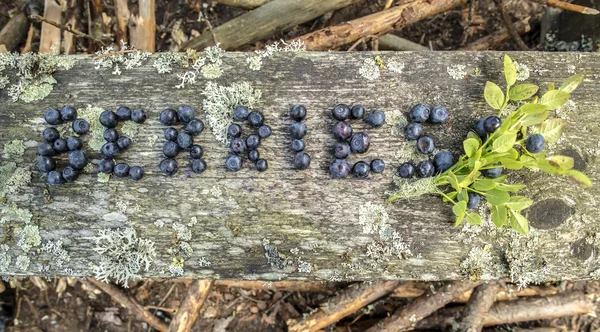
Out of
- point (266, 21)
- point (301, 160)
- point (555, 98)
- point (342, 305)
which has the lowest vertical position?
point (342, 305)

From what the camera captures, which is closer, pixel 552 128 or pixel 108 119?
pixel 552 128

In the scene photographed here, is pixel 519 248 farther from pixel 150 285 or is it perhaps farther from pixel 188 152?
pixel 150 285

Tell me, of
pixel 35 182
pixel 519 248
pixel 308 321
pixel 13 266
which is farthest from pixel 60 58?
pixel 519 248

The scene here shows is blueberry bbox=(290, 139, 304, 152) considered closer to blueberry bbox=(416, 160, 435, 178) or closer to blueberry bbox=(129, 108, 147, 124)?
blueberry bbox=(416, 160, 435, 178)

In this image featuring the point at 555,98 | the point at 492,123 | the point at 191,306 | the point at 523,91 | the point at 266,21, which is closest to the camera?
the point at 555,98

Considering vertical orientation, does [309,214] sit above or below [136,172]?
below

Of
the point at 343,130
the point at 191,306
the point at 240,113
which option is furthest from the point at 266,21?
the point at 191,306

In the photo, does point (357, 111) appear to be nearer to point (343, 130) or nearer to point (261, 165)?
point (343, 130)
